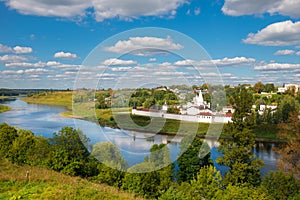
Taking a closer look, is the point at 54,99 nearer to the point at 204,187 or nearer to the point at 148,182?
the point at 148,182

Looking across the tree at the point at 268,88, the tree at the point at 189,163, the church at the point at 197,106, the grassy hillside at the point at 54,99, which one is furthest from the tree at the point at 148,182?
the tree at the point at 268,88

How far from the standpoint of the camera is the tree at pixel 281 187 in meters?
10.3

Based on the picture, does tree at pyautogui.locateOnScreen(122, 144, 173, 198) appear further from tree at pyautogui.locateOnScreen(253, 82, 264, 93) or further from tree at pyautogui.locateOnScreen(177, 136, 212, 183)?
tree at pyautogui.locateOnScreen(253, 82, 264, 93)

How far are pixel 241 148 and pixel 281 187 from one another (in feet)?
6.67

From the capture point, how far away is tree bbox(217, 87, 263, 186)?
10398mm

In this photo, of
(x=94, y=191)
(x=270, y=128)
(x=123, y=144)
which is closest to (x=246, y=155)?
(x=123, y=144)

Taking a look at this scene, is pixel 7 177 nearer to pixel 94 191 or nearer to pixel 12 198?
pixel 12 198

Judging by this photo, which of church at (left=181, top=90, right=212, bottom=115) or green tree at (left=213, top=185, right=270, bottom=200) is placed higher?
church at (left=181, top=90, right=212, bottom=115)

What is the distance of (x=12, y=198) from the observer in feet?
16.0

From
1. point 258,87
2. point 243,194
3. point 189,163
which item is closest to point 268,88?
point 258,87

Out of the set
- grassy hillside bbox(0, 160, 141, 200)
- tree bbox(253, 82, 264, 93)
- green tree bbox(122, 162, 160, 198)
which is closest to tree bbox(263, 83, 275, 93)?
tree bbox(253, 82, 264, 93)

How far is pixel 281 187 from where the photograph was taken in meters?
10.3

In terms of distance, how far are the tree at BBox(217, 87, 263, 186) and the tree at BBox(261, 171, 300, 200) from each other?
495 millimetres

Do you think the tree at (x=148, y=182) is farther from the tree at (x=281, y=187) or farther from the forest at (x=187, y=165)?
the tree at (x=281, y=187)
